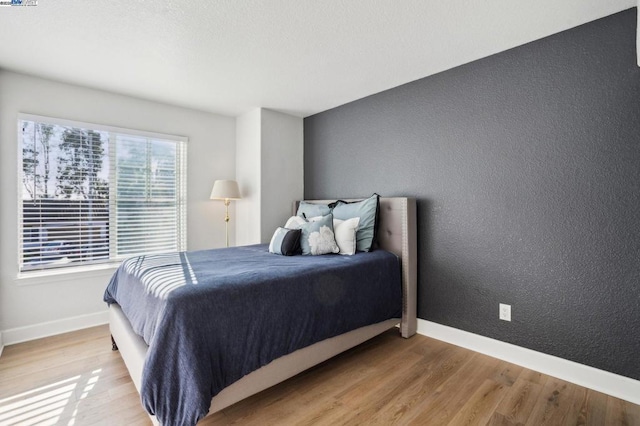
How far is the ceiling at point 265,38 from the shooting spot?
1881 millimetres

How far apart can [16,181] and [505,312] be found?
434 centimetres

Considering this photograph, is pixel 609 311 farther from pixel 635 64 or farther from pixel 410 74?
pixel 410 74

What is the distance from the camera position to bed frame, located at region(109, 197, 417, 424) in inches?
67.2

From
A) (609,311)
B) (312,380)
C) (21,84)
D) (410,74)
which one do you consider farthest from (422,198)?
(21,84)

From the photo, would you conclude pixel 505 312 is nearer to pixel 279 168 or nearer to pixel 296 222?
pixel 296 222

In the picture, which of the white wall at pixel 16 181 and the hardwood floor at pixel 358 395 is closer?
the hardwood floor at pixel 358 395

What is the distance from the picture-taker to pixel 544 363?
218cm

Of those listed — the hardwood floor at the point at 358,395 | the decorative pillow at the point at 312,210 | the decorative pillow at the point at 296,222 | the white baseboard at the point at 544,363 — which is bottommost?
the hardwood floor at the point at 358,395

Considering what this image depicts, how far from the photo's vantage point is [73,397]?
6.24 feet

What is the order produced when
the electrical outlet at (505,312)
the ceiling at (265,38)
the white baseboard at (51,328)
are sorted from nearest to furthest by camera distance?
the ceiling at (265,38) < the electrical outlet at (505,312) < the white baseboard at (51,328)

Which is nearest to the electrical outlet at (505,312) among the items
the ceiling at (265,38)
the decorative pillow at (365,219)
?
the decorative pillow at (365,219)

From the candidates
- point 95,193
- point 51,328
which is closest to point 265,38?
point 95,193

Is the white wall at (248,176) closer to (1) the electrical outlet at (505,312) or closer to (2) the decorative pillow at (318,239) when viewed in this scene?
(2) the decorative pillow at (318,239)

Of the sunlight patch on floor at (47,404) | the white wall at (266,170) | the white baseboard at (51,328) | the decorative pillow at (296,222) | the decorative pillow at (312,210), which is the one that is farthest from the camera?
the white wall at (266,170)
